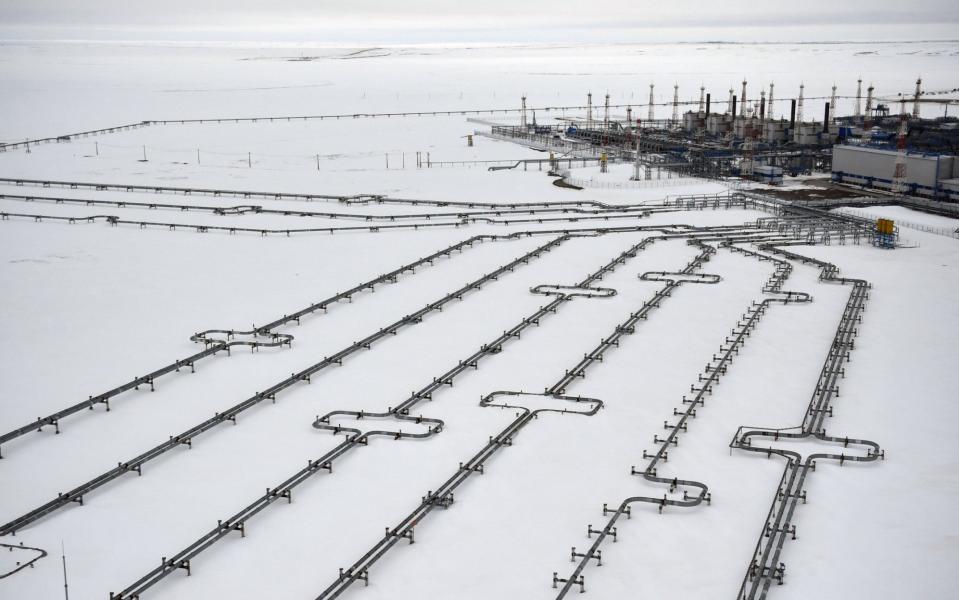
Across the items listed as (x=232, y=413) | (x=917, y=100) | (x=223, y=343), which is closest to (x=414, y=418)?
(x=232, y=413)

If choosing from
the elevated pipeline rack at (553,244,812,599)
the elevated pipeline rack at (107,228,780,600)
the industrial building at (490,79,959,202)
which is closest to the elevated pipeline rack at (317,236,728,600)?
the elevated pipeline rack at (107,228,780,600)

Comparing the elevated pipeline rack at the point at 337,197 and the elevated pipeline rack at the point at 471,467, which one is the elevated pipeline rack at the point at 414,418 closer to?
the elevated pipeline rack at the point at 471,467

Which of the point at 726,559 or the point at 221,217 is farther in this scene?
the point at 221,217

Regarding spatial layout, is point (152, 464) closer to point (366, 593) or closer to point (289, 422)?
point (289, 422)

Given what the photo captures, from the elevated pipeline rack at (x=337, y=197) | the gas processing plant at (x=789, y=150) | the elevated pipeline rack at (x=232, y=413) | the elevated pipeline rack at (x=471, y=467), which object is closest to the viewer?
the elevated pipeline rack at (x=471, y=467)

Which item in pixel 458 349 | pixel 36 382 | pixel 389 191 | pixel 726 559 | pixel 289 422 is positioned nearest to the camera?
pixel 726 559

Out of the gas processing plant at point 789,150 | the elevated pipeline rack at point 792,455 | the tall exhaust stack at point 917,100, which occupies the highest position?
the tall exhaust stack at point 917,100

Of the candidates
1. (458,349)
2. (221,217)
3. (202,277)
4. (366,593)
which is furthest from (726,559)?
(221,217)

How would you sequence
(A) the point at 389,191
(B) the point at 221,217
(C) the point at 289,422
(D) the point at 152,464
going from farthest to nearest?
(A) the point at 389,191 → (B) the point at 221,217 → (C) the point at 289,422 → (D) the point at 152,464

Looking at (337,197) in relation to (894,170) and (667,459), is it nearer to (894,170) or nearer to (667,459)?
(894,170)

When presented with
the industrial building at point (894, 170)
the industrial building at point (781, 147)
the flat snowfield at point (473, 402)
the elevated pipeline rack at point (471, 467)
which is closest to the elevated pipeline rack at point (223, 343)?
the flat snowfield at point (473, 402)
